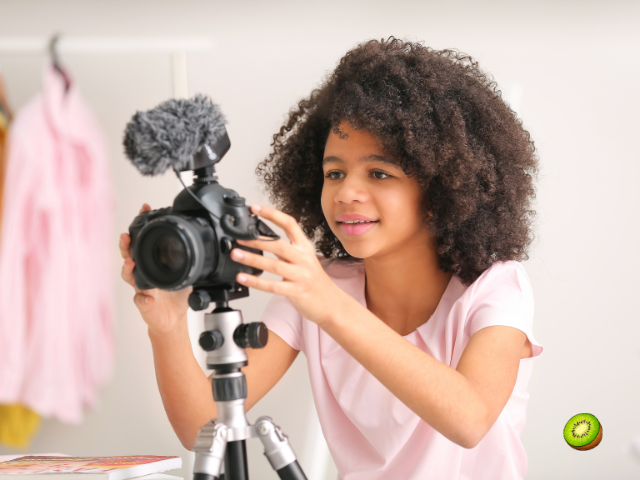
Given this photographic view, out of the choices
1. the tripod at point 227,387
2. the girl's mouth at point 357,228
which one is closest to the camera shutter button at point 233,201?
the tripod at point 227,387

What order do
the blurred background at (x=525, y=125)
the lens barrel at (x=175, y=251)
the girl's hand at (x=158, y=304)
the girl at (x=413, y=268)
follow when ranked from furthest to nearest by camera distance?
the blurred background at (x=525, y=125)
the girl at (x=413, y=268)
the girl's hand at (x=158, y=304)
the lens barrel at (x=175, y=251)

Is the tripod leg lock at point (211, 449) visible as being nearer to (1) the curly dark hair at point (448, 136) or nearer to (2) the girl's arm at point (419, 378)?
(2) the girl's arm at point (419, 378)

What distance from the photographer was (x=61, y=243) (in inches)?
40.4

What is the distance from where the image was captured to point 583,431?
4.43 feet

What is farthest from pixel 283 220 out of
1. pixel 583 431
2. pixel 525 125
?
pixel 583 431

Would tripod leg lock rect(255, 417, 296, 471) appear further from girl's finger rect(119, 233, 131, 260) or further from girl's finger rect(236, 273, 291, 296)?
girl's finger rect(119, 233, 131, 260)

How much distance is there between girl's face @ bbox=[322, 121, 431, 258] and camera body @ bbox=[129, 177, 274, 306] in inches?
11.6

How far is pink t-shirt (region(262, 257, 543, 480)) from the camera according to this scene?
3.49ft

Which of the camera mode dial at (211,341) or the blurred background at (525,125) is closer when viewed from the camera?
the camera mode dial at (211,341)

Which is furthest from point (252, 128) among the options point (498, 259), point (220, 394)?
point (220, 394)

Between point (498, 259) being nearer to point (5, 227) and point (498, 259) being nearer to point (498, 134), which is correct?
point (498, 134)

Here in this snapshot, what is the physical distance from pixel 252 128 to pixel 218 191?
565 millimetres

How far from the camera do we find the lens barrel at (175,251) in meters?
0.69

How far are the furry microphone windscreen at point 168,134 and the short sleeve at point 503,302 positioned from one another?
0.54 meters
